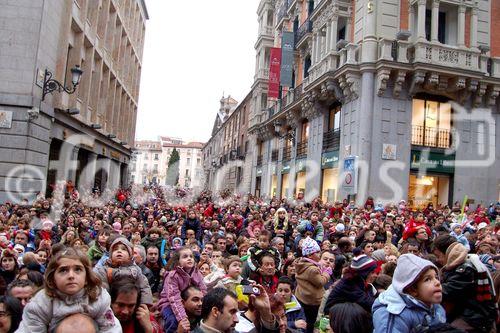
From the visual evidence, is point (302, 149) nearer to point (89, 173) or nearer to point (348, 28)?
point (348, 28)

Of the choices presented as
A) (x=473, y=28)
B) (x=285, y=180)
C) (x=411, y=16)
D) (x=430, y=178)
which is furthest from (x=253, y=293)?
(x=285, y=180)

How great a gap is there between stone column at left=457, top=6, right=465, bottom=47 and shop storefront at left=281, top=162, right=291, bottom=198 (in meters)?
13.3

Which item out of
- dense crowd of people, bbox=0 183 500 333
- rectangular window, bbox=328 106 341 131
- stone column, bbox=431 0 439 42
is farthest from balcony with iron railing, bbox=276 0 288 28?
dense crowd of people, bbox=0 183 500 333

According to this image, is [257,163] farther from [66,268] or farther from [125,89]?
[66,268]

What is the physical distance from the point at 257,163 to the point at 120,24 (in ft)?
53.7

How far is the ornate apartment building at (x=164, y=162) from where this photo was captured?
13050cm

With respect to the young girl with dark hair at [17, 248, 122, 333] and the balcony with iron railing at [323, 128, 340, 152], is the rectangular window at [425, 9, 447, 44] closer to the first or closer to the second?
the balcony with iron railing at [323, 128, 340, 152]

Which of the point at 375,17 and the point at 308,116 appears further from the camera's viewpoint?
the point at 308,116

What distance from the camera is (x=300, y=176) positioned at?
27.0 metres

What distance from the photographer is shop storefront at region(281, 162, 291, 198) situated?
95.3ft

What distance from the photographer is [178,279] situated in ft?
16.2

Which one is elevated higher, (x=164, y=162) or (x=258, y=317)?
(x=164, y=162)

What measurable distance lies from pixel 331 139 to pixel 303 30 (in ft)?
31.2

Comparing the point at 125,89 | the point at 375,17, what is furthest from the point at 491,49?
the point at 125,89
